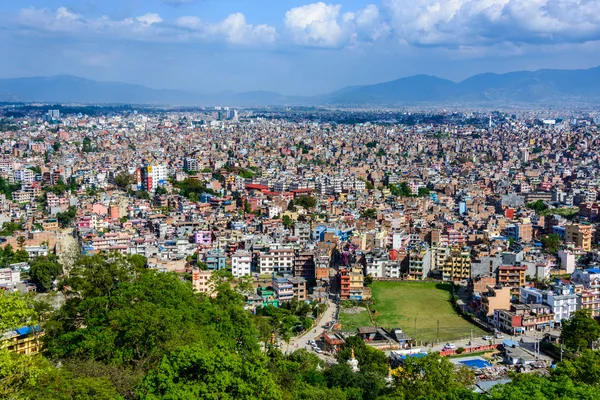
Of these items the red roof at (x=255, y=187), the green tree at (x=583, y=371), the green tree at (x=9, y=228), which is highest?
A: the green tree at (x=583, y=371)

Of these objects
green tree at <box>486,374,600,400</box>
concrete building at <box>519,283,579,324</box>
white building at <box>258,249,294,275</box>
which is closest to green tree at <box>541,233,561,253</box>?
concrete building at <box>519,283,579,324</box>

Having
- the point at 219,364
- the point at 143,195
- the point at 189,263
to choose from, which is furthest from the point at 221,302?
the point at 143,195

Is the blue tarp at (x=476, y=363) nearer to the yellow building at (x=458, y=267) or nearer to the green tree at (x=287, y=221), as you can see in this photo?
the yellow building at (x=458, y=267)

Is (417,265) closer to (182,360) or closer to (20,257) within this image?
(20,257)

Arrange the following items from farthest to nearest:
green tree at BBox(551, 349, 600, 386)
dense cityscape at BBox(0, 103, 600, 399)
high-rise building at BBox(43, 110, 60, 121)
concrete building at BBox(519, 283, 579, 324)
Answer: high-rise building at BBox(43, 110, 60, 121) < concrete building at BBox(519, 283, 579, 324) < green tree at BBox(551, 349, 600, 386) < dense cityscape at BBox(0, 103, 600, 399)

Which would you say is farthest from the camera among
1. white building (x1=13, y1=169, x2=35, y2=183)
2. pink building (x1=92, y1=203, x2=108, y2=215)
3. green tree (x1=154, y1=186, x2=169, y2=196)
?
white building (x1=13, y1=169, x2=35, y2=183)

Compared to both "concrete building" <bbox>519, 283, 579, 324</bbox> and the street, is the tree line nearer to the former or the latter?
the street

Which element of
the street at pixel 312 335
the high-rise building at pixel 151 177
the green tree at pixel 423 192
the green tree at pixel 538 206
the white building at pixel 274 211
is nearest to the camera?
the street at pixel 312 335

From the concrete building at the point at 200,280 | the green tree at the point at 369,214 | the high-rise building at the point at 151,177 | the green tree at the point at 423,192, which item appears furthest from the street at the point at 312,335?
the high-rise building at the point at 151,177
